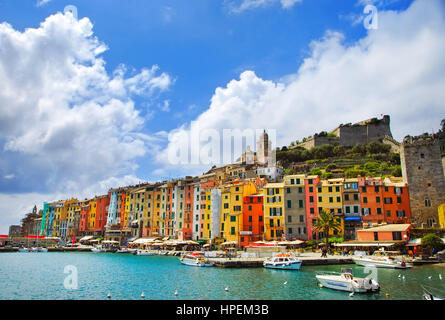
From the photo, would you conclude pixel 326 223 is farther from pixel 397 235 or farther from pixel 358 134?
pixel 358 134

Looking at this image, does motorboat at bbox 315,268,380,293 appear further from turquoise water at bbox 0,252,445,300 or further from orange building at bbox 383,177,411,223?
orange building at bbox 383,177,411,223

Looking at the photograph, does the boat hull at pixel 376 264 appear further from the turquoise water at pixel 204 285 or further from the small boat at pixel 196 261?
the small boat at pixel 196 261

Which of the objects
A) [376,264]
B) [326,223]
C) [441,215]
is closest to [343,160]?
[441,215]

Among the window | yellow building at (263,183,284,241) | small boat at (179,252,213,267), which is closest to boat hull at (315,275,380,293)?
small boat at (179,252,213,267)

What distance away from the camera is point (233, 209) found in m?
60.7

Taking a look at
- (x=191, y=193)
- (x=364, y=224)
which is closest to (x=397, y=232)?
(x=364, y=224)

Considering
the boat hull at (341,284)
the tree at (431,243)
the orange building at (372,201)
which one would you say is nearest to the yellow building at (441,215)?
the tree at (431,243)

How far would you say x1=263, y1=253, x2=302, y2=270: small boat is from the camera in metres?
36.1

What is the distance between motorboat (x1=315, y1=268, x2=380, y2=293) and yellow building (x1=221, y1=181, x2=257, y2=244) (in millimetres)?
33279

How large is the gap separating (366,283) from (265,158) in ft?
280

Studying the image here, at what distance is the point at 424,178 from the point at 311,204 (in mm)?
18228
